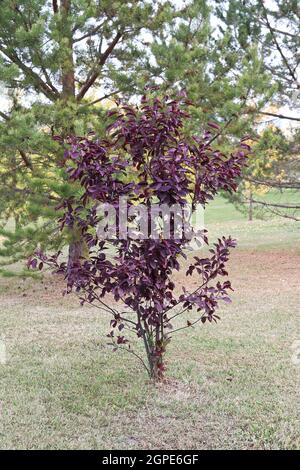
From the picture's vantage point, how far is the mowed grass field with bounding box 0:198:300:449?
302 centimetres

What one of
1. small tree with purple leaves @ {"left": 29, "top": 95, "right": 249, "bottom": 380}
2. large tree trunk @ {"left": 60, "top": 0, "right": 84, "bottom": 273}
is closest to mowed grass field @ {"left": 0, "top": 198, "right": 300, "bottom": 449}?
small tree with purple leaves @ {"left": 29, "top": 95, "right": 249, "bottom": 380}

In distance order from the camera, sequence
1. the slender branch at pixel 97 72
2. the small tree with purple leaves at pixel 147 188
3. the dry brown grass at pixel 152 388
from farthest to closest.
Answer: the slender branch at pixel 97 72
the small tree with purple leaves at pixel 147 188
the dry brown grass at pixel 152 388

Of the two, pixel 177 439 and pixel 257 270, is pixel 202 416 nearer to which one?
pixel 177 439

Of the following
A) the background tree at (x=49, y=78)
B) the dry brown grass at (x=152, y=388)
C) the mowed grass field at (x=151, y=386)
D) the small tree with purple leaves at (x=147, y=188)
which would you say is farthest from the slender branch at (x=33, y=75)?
the small tree with purple leaves at (x=147, y=188)

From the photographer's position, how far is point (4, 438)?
3.00 m

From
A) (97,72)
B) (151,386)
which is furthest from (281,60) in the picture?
(151,386)

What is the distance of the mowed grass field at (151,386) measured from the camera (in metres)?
3.02

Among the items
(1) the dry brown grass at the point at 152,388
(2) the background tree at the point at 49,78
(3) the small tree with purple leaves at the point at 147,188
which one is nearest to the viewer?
(1) the dry brown grass at the point at 152,388

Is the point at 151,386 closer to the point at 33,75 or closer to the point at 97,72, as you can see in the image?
the point at 33,75

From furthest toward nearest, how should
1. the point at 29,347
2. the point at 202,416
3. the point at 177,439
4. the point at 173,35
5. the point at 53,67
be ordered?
1. the point at 173,35
2. the point at 53,67
3. the point at 29,347
4. the point at 202,416
5. the point at 177,439

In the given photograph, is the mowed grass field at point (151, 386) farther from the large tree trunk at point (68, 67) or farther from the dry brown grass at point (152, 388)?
the large tree trunk at point (68, 67)

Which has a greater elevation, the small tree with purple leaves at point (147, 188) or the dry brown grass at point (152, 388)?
the small tree with purple leaves at point (147, 188)

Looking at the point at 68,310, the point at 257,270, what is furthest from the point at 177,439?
the point at 257,270

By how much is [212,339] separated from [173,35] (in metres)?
4.44
